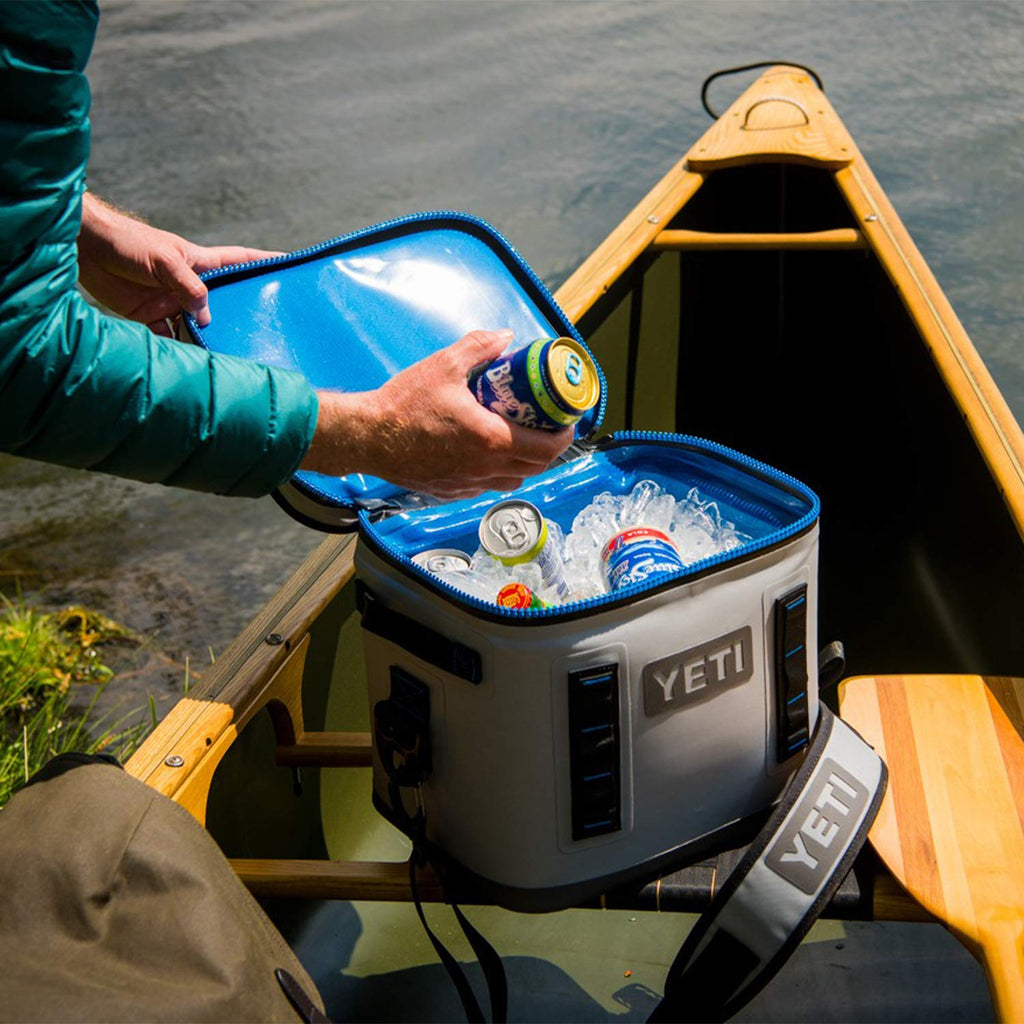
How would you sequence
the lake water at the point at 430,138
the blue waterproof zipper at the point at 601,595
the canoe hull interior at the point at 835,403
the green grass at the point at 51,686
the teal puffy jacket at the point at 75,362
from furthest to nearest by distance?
the lake water at the point at 430,138
the green grass at the point at 51,686
the canoe hull interior at the point at 835,403
the blue waterproof zipper at the point at 601,595
the teal puffy jacket at the point at 75,362

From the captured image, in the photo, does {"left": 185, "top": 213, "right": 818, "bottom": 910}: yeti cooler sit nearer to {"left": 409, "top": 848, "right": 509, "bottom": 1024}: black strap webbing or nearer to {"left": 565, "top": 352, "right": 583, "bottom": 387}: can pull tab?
{"left": 409, "top": 848, "right": 509, "bottom": 1024}: black strap webbing

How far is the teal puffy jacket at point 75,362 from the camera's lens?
1.10 m

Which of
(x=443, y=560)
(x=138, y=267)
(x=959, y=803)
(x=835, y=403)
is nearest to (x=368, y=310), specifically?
(x=138, y=267)

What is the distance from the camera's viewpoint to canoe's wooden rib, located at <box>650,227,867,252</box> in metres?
2.70

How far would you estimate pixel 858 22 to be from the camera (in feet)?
28.4

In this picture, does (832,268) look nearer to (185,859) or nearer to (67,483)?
(185,859)

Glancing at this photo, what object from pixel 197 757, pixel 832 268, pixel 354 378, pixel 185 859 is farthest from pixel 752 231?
pixel 185 859

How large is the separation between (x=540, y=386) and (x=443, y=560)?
275 mm

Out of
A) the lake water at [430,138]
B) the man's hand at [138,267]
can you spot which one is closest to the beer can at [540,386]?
the man's hand at [138,267]

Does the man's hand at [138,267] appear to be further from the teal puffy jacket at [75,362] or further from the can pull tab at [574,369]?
the can pull tab at [574,369]

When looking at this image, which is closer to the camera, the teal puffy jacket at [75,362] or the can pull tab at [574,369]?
the teal puffy jacket at [75,362]

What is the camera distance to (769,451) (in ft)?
9.62

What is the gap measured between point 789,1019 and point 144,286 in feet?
4.41

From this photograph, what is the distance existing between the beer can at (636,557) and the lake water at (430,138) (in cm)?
219
